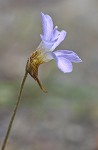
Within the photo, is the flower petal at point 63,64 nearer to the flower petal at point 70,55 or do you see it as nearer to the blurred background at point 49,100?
the flower petal at point 70,55

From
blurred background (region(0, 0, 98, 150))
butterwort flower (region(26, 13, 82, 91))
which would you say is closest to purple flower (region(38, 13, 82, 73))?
butterwort flower (region(26, 13, 82, 91))

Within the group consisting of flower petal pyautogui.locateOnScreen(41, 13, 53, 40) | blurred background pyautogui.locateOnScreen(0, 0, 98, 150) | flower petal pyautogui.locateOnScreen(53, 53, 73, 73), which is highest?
flower petal pyautogui.locateOnScreen(41, 13, 53, 40)

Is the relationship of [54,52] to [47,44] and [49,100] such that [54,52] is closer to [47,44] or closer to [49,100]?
[47,44]

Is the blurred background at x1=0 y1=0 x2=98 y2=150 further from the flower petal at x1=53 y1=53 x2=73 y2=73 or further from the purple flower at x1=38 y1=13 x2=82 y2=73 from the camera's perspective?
the flower petal at x1=53 y1=53 x2=73 y2=73

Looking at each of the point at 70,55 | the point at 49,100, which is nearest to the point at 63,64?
the point at 70,55

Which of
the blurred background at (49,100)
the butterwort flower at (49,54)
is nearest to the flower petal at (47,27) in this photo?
the butterwort flower at (49,54)

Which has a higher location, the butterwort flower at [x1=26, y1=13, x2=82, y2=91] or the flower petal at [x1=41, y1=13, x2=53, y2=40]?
the flower petal at [x1=41, y1=13, x2=53, y2=40]

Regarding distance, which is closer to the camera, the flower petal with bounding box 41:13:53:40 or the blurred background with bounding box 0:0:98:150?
the flower petal with bounding box 41:13:53:40
